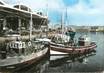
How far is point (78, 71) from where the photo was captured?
40.4 meters

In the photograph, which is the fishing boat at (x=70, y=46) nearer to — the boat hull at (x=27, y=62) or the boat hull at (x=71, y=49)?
the boat hull at (x=71, y=49)

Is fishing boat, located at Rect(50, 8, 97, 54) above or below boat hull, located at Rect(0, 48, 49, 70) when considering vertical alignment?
above

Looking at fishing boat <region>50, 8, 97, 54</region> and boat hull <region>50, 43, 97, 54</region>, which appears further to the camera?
fishing boat <region>50, 8, 97, 54</region>

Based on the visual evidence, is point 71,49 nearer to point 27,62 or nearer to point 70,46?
point 70,46

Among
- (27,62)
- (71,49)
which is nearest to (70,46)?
(71,49)

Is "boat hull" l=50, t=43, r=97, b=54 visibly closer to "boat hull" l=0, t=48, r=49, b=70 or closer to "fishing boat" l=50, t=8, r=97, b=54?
"fishing boat" l=50, t=8, r=97, b=54

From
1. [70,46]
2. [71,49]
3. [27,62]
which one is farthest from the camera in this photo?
[70,46]

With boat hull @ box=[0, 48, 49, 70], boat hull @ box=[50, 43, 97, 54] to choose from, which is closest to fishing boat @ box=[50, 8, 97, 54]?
boat hull @ box=[50, 43, 97, 54]

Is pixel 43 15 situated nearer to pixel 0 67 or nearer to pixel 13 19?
pixel 13 19

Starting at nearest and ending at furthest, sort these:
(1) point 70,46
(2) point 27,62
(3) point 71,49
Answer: (2) point 27,62
(3) point 71,49
(1) point 70,46

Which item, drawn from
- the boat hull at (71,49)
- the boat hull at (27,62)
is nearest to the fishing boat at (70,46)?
the boat hull at (71,49)

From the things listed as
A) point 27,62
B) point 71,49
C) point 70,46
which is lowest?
point 27,62

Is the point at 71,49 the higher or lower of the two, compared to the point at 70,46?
lower

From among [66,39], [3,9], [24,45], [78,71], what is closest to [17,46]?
[24,45]
